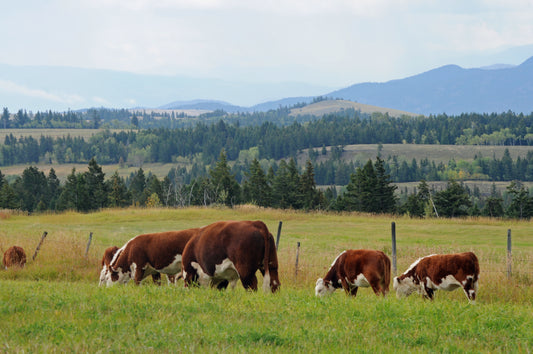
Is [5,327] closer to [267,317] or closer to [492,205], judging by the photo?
[267,317]

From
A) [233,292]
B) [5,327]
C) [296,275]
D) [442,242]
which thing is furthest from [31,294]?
[442,242]

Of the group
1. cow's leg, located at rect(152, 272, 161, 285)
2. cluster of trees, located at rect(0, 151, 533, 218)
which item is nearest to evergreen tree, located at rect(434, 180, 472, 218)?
cluster of trees, located at rect(0, 151, 533, 218)

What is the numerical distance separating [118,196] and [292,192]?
32.5m

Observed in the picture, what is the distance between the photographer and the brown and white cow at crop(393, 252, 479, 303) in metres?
13.6

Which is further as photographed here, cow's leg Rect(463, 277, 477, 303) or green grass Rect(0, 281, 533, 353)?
cow's leg Rect(463, 277, 477, 303)

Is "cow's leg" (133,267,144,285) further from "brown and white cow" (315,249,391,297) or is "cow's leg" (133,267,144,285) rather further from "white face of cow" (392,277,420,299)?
"white face of cow" (392,277,420,299)

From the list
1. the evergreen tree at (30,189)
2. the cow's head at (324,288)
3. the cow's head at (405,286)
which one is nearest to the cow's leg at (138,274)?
the cow's head at (324,288)

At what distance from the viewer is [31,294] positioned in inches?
471

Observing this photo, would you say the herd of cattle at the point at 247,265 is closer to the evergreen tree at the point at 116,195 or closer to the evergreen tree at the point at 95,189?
the evergreen tree at the point at 95,189

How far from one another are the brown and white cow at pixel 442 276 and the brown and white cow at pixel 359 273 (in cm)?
77

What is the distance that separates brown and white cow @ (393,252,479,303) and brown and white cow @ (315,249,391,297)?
77 centimetres

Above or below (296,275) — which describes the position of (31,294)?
above

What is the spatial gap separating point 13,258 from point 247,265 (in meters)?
13.8

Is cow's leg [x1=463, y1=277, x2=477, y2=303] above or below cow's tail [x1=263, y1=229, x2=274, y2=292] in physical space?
below
